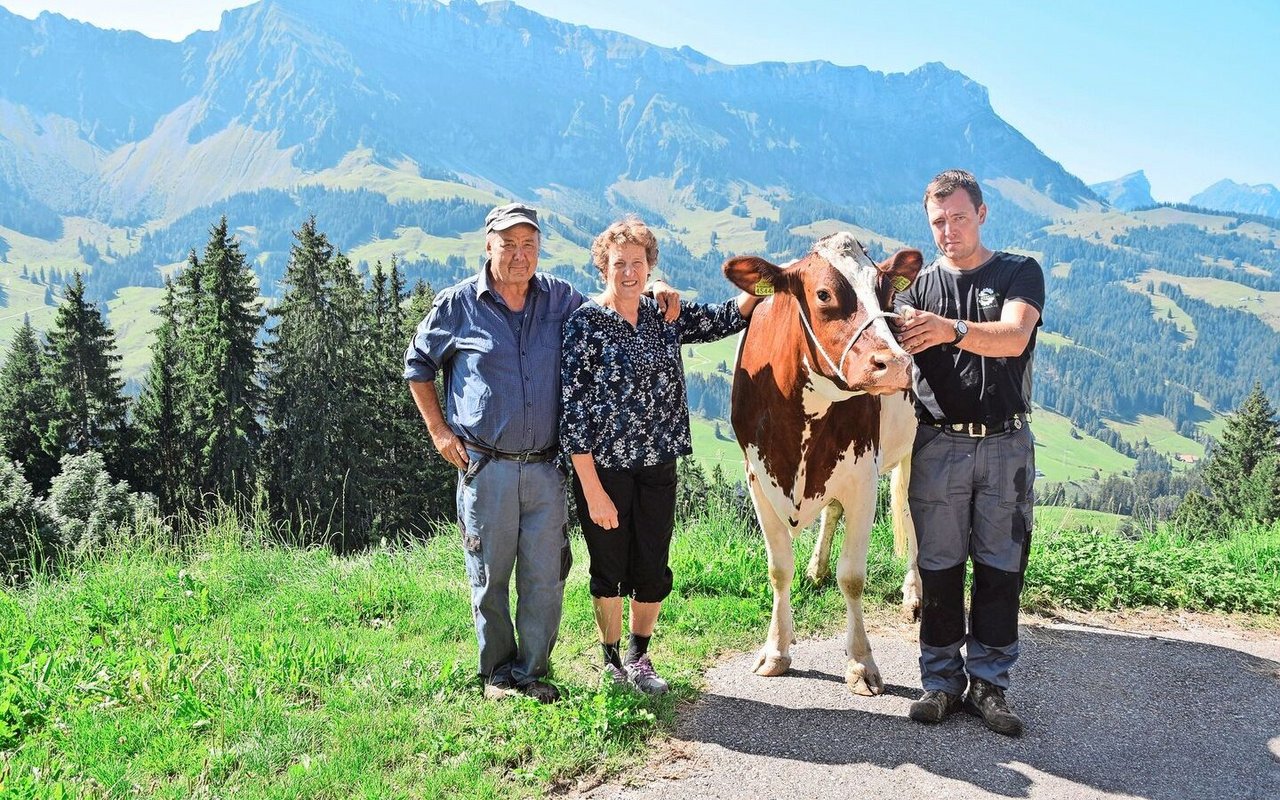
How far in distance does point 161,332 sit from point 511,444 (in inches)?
1962

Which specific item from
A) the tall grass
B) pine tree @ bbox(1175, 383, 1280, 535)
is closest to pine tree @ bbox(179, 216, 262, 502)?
the tall grass

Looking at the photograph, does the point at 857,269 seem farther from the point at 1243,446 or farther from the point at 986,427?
the point at 1243,446

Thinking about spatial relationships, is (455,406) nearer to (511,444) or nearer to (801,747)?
(511,444)

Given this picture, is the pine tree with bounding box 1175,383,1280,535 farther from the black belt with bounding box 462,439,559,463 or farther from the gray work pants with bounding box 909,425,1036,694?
the black belt with bounding box 462,439,559,463

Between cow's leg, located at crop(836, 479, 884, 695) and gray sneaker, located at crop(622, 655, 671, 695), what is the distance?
1247 millimetres

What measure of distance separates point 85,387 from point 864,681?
1987 inches

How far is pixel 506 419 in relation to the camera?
488 cm

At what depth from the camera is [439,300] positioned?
202 inches

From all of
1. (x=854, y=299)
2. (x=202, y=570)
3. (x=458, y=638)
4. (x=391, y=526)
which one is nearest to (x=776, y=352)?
(x=854, y=299)

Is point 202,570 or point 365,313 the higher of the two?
point 365,313

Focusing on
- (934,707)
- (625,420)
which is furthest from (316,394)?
(934,707)

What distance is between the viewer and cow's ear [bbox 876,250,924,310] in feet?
15.4

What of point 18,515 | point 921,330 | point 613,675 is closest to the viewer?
point 921,330

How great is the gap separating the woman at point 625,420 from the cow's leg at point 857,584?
4.12ft
